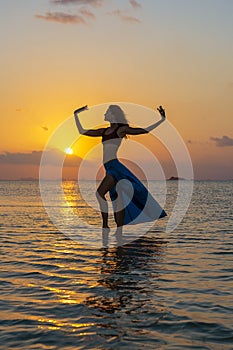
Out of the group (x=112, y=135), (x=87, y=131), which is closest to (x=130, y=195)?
(x=112, y=135)

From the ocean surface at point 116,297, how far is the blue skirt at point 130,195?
117cm

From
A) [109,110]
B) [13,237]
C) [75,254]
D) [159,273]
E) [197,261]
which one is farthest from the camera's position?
[13,237]

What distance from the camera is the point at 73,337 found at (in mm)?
4969

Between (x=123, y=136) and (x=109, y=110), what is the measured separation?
73 centimetres

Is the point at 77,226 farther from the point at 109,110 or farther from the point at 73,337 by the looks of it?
the point at 73,337

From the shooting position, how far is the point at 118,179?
40.7 feet

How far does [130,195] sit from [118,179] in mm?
593

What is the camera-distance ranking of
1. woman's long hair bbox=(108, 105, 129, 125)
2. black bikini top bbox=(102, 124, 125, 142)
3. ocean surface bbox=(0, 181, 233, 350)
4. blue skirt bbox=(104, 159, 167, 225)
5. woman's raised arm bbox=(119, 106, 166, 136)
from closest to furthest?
ocean surface bbox=(0, 181, 233, 350) → woman's raised arm bbox=(119, 106, 166, 136) → woman's long hair bbox=(108, 105, 129, 125) → black bikini top bbox=(102, 124, 125, 142) → blue skirt bbox=(104, 159, 167, 225)

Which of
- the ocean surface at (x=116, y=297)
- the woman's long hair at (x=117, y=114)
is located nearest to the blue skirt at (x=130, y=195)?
the woman's long hair at (x=117, y=114)

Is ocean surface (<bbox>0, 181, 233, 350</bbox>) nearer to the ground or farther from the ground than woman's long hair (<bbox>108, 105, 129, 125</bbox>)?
nearer to the ground

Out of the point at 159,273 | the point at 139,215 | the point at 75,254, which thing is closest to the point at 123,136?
the point at 139,215

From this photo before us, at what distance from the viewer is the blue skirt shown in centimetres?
1248

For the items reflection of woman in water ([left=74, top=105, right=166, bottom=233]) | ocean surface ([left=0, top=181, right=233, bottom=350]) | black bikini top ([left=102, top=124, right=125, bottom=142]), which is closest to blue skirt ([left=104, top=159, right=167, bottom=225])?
reflection of woman in water ([left=74, top=105, right=166, bottom=233])

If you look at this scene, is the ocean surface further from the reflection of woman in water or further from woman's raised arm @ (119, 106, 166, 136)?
woman's raised arm @ (119, 106, 166, 136)
